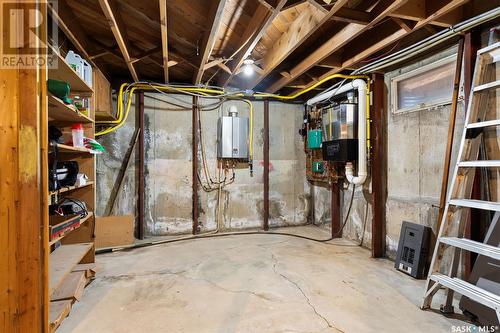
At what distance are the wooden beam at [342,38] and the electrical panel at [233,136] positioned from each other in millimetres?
828

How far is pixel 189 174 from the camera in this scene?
13.5ft

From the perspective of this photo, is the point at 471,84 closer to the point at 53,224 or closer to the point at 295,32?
the point at 295,32

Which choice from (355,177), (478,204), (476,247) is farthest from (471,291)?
(355,177)

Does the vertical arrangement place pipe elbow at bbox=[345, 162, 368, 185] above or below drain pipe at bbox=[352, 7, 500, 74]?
below

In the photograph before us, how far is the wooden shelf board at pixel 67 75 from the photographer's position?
1.78 meters

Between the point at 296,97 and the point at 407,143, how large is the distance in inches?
82.5

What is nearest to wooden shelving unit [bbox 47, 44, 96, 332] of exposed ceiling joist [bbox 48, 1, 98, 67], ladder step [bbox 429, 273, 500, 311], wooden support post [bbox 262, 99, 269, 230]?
exposed ceiling joist [bbox 48, 1, 98, 67]

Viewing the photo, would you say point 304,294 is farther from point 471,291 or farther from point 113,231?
point 113,231

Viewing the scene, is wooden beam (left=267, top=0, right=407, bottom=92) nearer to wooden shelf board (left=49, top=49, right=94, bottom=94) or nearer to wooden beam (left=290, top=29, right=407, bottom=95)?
wooden beam (left=290, top=29, right=407, bottom=95)

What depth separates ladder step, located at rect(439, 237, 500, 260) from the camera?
1.58 m

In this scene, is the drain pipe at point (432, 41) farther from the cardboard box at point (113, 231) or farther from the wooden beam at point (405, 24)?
the cardboard box at point (113, 231)

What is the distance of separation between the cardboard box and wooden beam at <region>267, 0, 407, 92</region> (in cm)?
279

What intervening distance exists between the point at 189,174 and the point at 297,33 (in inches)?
98.7

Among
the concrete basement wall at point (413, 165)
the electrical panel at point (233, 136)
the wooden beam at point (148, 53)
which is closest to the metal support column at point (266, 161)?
the electrical panel at point (233, 136)
